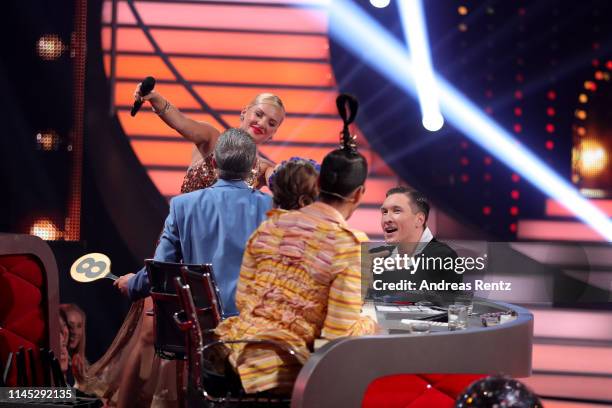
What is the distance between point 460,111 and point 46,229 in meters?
2.92

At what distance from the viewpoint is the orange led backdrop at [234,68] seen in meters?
7.09

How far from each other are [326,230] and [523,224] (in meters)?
4.33

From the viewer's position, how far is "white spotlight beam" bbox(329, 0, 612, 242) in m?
6.88

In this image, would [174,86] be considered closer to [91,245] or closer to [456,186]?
[91,245]

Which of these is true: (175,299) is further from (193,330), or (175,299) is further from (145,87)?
(145,87)

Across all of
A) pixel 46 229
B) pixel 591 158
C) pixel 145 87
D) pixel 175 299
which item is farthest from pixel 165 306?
pixel 591 158

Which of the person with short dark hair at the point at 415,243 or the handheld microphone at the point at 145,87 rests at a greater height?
the handheld microphone at the point at 145,87

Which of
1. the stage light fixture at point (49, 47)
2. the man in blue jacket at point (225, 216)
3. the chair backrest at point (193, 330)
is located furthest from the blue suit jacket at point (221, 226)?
the stage light fixture at point (49, 47)

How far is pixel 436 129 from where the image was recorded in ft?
22.6

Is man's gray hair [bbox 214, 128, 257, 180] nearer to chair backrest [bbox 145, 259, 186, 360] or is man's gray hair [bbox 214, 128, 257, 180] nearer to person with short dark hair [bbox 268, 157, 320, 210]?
chair backrest [bbox 145, 259, 186, 360]

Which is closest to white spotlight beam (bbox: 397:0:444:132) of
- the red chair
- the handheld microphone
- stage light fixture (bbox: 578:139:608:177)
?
stage light fixture (bbox: 578:139:608:177)

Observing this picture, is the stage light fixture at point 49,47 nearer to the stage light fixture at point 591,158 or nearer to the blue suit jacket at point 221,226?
the blue suit jacket at point 221,226

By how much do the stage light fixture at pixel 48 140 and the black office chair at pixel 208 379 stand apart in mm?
3777

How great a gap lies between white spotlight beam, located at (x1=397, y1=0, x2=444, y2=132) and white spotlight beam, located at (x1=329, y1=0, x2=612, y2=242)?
46 millimetres
